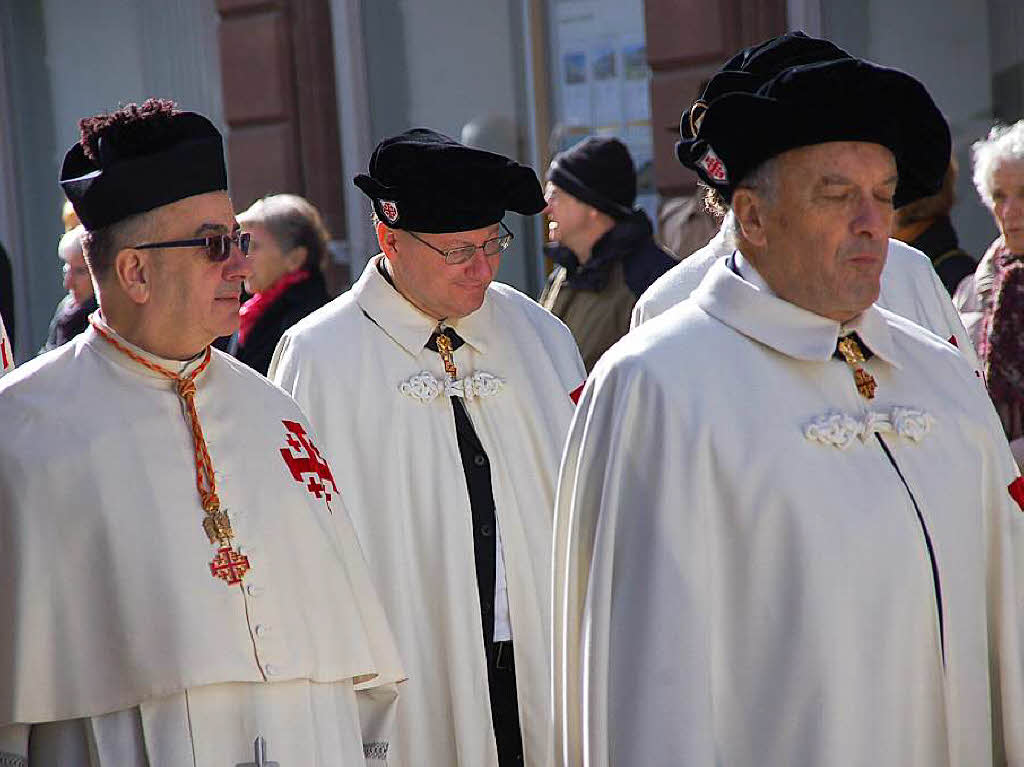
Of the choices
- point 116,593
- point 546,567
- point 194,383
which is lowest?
point 546,567

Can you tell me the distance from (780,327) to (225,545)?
3.74 feet

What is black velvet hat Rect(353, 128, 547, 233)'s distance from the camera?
188 inches

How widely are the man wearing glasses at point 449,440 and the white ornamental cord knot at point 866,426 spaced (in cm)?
175

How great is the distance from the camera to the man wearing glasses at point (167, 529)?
322cm

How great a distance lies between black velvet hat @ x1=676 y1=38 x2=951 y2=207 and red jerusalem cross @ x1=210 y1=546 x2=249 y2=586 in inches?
46.2

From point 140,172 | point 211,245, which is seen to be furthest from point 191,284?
point 140,172

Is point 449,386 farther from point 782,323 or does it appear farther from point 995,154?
point 995,154

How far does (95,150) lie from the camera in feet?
11.6

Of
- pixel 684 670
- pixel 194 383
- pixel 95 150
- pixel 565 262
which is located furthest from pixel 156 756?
pixel 565 262

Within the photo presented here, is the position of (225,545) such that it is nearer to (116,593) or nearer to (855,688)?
(116,593)

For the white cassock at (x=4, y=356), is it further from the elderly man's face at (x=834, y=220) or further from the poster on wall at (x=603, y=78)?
the poster on wall at (x=603, y=78)

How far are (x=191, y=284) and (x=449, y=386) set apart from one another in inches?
54.8

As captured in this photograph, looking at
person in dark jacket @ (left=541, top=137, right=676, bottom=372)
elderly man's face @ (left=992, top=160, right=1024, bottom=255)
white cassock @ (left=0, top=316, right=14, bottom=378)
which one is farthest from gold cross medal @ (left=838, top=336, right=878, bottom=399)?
person in dark jacket @ (left=541, top=137, right=676, bottom=372)

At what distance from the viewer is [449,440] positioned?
4695 mm
